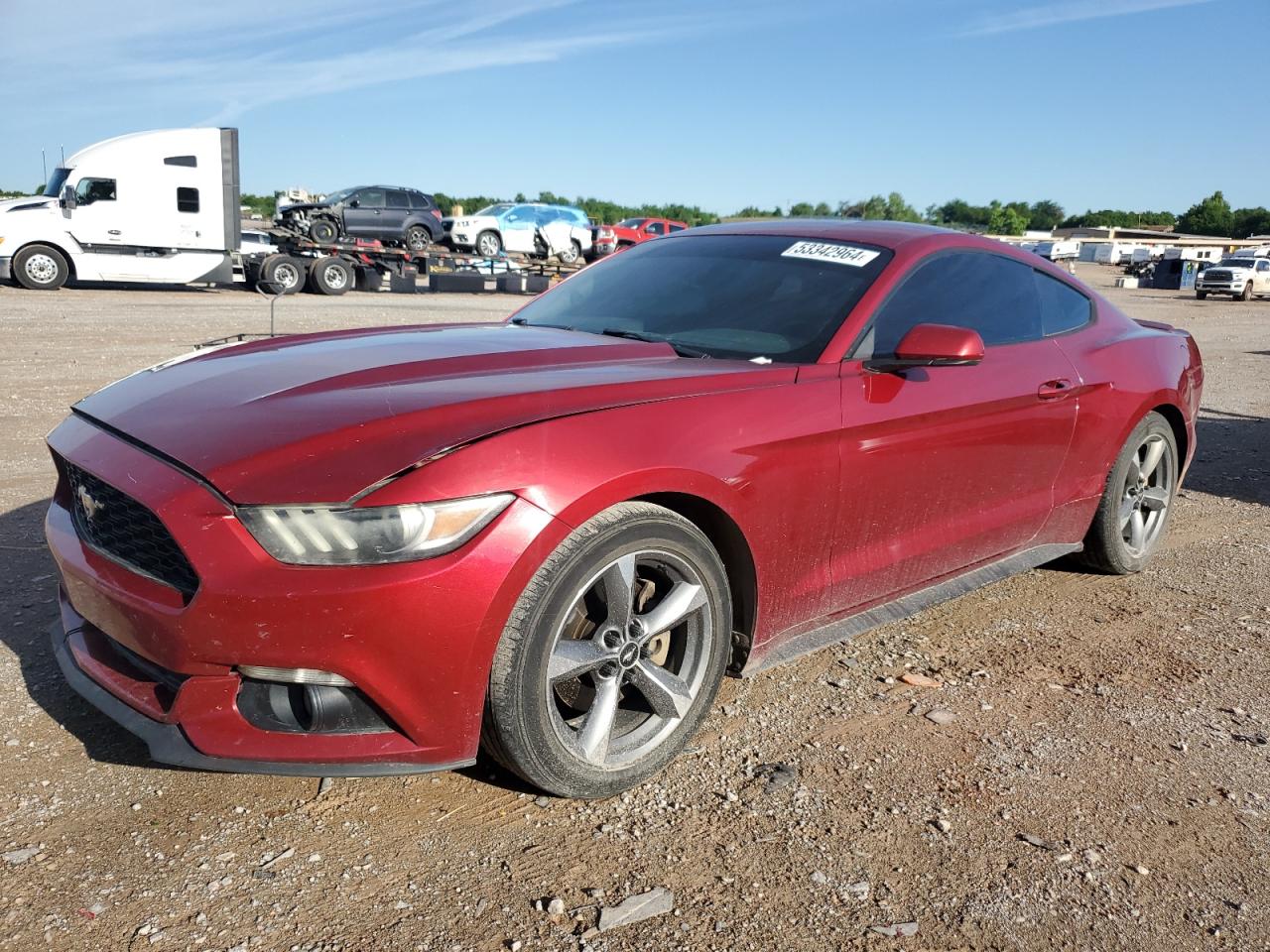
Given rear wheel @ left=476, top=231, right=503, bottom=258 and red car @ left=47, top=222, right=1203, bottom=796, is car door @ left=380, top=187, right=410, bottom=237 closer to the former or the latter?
rear wheel @ left=476, top=231, right=503, bottom=258

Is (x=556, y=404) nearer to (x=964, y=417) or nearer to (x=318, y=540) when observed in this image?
(x=318, y=540)

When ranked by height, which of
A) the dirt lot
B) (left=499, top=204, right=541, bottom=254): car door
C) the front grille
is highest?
(left=499, top=204, right=541, bottom=254): car door

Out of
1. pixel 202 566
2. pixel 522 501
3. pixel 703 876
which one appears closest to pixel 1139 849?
pixel 703 876

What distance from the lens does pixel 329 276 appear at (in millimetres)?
21828

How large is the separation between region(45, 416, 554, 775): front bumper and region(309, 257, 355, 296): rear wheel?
20202 millimetres

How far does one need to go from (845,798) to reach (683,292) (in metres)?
1.89

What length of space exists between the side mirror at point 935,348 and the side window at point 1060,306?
1.12 meters

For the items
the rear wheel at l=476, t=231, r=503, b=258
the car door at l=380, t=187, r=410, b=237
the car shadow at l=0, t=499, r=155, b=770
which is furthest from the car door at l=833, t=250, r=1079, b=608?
the rear wheel at l=476, t=231, r=503, b=258

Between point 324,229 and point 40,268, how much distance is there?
6.93 metres

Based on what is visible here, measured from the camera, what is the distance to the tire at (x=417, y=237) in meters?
29.7

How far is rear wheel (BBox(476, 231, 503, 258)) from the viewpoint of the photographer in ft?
106

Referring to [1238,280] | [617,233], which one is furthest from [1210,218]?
[617,233]

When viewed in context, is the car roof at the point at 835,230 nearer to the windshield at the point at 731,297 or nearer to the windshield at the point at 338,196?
the windshield at the point at 731,297

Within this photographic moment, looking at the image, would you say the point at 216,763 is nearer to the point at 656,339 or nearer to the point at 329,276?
the point at 656,339
